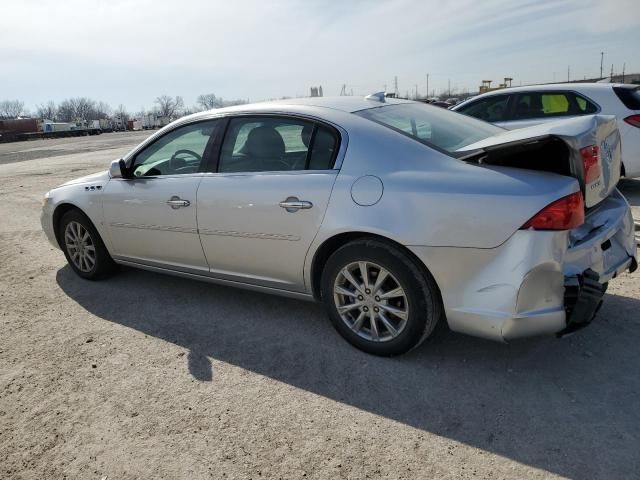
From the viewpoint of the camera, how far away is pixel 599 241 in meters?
2.81

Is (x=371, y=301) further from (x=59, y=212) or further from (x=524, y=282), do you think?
(x=59, y=212)

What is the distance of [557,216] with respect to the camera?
2488mm

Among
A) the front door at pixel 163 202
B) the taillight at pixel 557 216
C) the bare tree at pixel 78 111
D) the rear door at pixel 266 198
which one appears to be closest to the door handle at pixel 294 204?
the rear door at pixel 266 198

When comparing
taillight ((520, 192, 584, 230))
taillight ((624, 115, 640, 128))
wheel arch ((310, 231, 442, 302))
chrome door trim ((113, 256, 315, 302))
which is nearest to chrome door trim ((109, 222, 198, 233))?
chrome door trim ((113, 256, 315, 302))

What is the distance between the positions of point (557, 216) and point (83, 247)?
416cm

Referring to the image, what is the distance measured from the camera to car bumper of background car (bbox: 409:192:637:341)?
252 centimetres

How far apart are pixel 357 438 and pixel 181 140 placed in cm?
277

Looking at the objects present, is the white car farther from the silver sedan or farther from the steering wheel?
the steering wheel

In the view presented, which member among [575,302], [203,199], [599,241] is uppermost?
[203,199]

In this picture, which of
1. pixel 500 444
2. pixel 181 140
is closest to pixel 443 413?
pixel 500 444

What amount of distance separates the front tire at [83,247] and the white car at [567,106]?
216 inches

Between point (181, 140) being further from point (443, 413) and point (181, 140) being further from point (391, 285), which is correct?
point (443, 413)

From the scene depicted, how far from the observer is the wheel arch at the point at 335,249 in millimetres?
2877

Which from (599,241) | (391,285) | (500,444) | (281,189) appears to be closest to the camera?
(500,444)
